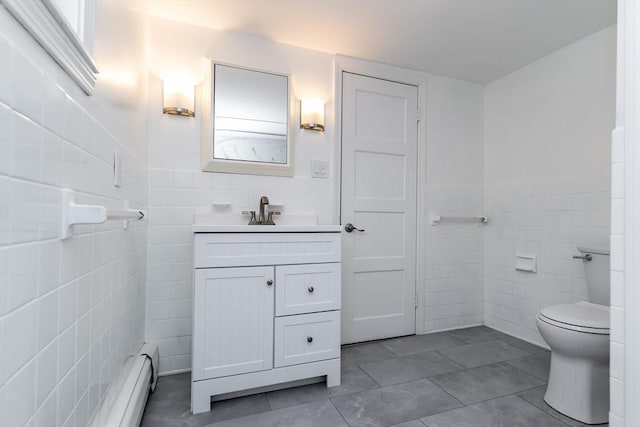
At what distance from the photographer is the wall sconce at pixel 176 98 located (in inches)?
79.0

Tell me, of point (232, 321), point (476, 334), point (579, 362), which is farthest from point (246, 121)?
point (476, 334)

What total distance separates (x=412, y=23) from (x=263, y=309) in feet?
6.63

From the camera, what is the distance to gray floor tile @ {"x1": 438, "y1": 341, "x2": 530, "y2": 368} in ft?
7.25

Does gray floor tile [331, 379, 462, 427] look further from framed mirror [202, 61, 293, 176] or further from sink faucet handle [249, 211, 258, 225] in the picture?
framed mirror [202, 61, 293, 176]

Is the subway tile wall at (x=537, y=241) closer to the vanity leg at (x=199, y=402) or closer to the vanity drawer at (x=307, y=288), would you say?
the vanity drawer at (x=307, y=288)

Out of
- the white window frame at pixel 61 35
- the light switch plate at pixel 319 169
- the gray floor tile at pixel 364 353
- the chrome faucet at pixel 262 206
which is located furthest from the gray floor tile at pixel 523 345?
the white window frame at pixel 61 35

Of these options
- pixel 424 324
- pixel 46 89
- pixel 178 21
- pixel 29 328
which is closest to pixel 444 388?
pixel 424 324

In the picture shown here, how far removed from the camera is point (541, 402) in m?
1.72

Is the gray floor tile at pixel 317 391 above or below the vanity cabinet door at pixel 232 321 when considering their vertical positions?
below

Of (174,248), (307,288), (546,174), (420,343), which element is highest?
(546,174)

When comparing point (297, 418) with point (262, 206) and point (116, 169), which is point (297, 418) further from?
point (116, 169)

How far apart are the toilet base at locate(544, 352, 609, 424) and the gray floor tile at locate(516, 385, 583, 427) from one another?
0.03 m

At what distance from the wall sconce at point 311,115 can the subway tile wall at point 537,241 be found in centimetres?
172

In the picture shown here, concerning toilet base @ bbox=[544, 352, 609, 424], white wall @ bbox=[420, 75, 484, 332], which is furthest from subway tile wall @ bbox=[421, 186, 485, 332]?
toilet base @ bbox=[544, 352, 609, 424]
